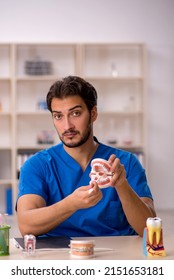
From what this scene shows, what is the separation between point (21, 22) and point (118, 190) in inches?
214

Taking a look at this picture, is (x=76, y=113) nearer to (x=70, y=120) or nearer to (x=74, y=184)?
(x=70, y=120)

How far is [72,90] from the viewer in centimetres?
259

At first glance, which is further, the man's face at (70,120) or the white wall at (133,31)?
the white wall at (133,31)

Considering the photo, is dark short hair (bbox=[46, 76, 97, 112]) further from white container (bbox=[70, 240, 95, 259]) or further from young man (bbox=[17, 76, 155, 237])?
white container (bbox=[70, 240, 95, 259])

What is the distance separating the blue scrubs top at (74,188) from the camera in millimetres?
2535

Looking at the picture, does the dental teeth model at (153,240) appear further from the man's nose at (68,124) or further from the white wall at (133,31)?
the white wall at (133,31)

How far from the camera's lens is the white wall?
7.53 metres

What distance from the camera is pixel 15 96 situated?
24.1 feet

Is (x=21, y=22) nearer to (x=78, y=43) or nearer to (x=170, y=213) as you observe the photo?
(x=78, y=43)

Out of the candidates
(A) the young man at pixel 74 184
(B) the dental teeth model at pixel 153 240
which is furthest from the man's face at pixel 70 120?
(B) the dental teeth model at pixel 153 240

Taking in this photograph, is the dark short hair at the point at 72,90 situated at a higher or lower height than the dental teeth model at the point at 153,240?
higher

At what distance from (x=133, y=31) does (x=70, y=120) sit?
5.30 m

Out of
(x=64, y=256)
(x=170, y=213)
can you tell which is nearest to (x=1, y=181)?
(x=170, y=213)

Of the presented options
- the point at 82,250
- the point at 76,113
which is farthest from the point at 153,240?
the point at 76,113
